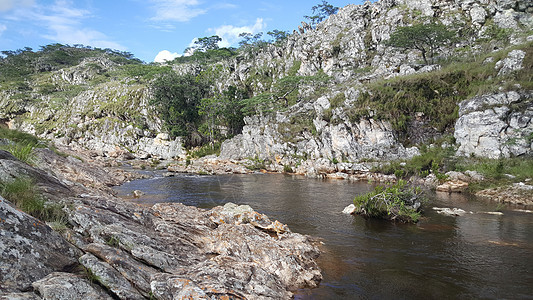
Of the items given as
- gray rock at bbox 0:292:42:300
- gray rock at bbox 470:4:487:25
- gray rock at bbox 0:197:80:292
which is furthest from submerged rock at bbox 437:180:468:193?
gray rock at bbox 470:4:487:25

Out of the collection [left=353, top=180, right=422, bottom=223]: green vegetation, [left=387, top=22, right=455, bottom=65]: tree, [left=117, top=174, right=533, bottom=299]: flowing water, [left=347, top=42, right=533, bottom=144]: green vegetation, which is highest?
[left=387, top=22, right=455, bottom=65]: tree

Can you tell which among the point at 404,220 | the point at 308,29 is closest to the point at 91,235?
the point at 404,220

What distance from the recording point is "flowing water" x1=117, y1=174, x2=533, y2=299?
27.7 ft

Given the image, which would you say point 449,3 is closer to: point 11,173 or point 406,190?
point 406,190

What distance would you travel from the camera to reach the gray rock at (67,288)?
14.2 feet

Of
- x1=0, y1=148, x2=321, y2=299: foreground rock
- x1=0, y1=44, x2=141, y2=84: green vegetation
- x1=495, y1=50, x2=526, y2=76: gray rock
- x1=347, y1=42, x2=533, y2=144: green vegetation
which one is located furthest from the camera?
x1=0, y1=44, x2=141, y2=84: green vegetation

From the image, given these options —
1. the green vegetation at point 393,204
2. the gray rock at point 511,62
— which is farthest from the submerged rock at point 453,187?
the gray rock at point 511,62

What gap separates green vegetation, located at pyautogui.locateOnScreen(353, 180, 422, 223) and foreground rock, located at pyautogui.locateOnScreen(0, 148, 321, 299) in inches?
241

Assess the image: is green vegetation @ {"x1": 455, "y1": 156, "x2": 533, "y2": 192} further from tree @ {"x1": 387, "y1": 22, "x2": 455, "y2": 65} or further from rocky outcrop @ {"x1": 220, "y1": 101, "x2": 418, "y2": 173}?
tree @ {"x1": 387, "y1": 22, "x2": 455, "y2": 65}

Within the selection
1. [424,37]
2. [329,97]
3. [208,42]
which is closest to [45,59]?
[208,42]

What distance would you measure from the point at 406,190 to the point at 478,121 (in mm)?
19514

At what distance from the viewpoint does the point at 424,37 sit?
4766 centimetres

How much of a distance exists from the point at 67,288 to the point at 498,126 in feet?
115

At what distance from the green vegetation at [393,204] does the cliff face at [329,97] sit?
18.0 m
